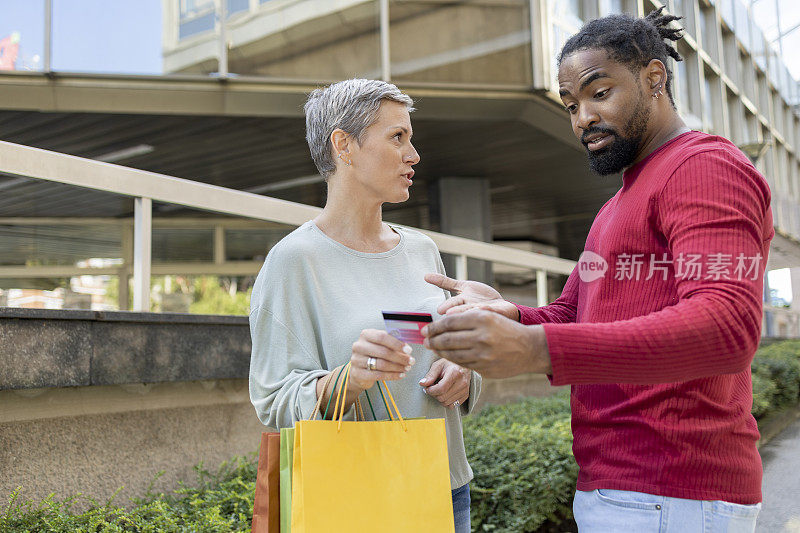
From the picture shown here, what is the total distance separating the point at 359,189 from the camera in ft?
6.90

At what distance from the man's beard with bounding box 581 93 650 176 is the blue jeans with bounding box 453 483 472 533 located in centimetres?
99

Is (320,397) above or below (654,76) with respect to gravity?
below

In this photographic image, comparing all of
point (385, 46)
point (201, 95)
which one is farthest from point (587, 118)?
point (385, 46)

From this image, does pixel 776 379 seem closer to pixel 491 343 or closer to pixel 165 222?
pixel 165 222

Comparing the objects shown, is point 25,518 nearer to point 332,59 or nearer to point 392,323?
point 392,323

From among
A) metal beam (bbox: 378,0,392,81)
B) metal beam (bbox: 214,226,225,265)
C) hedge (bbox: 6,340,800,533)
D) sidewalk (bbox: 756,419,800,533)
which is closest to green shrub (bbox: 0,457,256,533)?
hedge (bbox: 6,340,800,533)

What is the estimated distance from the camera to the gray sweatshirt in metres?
1.85

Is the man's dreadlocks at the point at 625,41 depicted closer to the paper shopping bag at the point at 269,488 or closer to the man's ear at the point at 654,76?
the man's ear at the point at 654,76

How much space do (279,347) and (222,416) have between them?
2072 millimetres

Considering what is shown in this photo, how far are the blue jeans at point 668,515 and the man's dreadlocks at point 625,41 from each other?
2.88 ft

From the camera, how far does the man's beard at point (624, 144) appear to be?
5.35ft

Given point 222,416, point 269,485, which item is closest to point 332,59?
point 222,416

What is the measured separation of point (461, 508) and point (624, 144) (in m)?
1.09

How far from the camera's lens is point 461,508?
2.10 m
